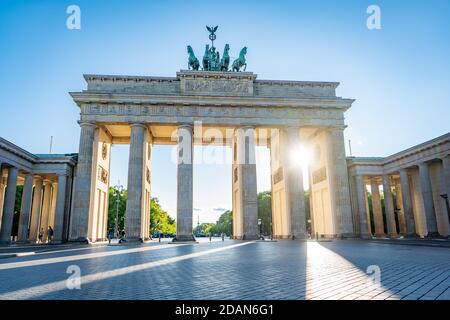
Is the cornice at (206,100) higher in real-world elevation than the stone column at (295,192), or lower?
higher

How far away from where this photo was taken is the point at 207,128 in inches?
1593

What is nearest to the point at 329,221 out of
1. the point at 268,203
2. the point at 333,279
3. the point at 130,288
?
the point at 333,279

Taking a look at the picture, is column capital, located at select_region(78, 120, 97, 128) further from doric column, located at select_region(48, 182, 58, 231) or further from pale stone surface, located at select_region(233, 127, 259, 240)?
pale stone surface, located at select_region(233, 127, 259, 240)

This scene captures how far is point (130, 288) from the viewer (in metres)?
6.96

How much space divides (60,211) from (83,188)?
572cm

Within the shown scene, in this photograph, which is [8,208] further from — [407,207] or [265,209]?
[265,209]

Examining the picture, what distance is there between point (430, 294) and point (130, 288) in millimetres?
5913

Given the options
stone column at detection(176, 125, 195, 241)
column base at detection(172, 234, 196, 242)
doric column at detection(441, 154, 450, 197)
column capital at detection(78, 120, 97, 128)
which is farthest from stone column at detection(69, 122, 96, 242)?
doric column at detection(441, 154, 450, 197)

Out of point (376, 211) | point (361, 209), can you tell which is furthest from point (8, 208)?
point (376, 211)

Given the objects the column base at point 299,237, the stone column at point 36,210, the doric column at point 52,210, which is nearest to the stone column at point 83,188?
the stone column at point 36,210

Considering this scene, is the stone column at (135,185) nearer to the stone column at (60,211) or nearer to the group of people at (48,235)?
the stone column at (60,211)

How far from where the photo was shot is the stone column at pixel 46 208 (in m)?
43.5

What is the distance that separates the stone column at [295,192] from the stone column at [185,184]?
11.3 m
